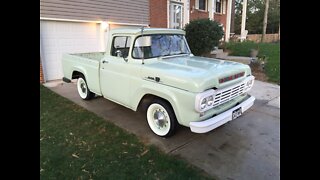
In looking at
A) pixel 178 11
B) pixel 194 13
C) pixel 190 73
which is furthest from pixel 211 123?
pixel 194 13

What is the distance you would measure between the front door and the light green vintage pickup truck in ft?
29.2

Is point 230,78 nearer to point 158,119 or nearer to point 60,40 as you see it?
point 158,119

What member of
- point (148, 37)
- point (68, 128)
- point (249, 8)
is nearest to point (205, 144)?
point (148, 37)

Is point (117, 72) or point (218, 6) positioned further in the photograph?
point (218, 6)

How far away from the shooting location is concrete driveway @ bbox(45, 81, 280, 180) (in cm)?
356

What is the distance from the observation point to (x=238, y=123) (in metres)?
5.23

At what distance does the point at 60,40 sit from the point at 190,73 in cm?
753

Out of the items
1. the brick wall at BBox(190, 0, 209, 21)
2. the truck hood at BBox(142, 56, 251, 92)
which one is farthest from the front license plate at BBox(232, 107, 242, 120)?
the brick wall at BBox(190, 0, 209, 21)

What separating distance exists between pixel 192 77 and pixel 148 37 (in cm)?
169

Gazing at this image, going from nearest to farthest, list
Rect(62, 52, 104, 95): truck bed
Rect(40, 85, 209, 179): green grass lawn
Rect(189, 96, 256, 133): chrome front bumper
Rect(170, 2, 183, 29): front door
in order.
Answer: Rect(40, 85, 209, 179): green grass lawn < Rect(189, 96, 256, 133): chrome front bumper < Rect(62, 52, 104, 95): truck bed < Rect(170, 2, 183, 29): front door

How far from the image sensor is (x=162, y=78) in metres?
4.13

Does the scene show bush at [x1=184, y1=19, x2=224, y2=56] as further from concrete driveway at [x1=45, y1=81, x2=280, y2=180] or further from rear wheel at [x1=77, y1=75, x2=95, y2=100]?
rear wheel at [x1=77, y1=75, x2=95, y2=100]
